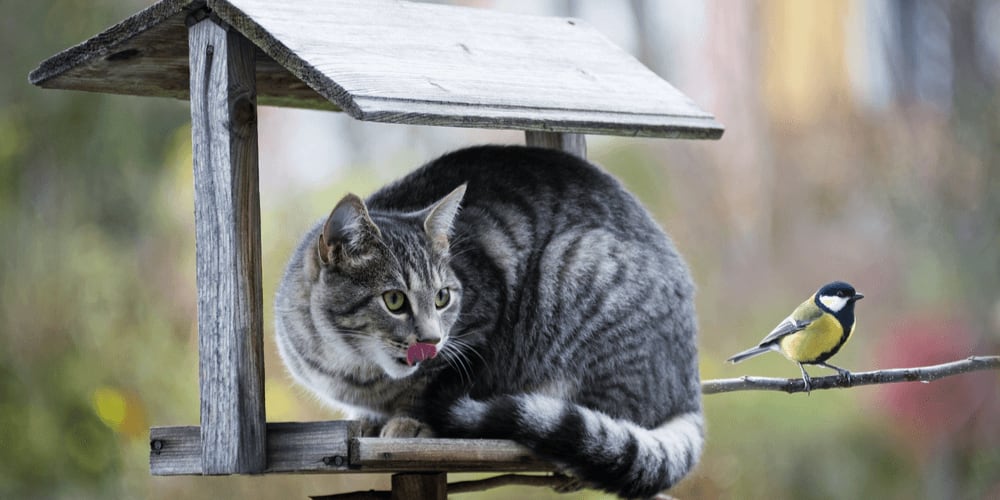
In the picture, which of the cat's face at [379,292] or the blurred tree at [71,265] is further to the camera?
the blurred tree at [71,265]

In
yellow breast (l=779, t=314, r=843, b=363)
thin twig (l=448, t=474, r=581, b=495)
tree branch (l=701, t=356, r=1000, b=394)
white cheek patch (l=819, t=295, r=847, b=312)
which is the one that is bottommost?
thin twig (l=448, t=474, r=581, b=495)

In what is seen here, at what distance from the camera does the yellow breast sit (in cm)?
187

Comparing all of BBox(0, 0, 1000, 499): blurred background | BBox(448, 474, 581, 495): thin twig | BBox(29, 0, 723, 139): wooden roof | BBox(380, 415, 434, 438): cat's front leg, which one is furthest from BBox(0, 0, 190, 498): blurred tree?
BBox(380, 415, 434, 438): cat's front leg

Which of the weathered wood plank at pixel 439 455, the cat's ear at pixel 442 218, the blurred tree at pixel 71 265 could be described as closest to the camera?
the weathered wood plank at pixel 439 455

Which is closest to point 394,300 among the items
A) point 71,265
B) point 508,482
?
point 508,482

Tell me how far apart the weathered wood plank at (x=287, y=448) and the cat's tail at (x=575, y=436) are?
0.19 meters

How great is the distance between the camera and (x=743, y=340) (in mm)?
4133

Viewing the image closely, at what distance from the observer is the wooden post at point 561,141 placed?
221cm

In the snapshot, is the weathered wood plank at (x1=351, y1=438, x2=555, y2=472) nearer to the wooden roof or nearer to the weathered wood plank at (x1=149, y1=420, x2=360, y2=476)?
the weathered wood plank at (x1=149, y1=420, x2=360, y2=476)

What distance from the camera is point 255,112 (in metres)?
1.59

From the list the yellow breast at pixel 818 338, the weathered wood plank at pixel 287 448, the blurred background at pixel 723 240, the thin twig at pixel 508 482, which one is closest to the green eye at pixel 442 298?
the weathered wood plank at pixel 287 448

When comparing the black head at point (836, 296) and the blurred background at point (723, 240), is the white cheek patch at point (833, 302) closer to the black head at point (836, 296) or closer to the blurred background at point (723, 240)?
the black head at point (836, 296)

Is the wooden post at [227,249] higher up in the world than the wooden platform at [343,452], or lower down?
higher up

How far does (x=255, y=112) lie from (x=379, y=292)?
1.02 ft
